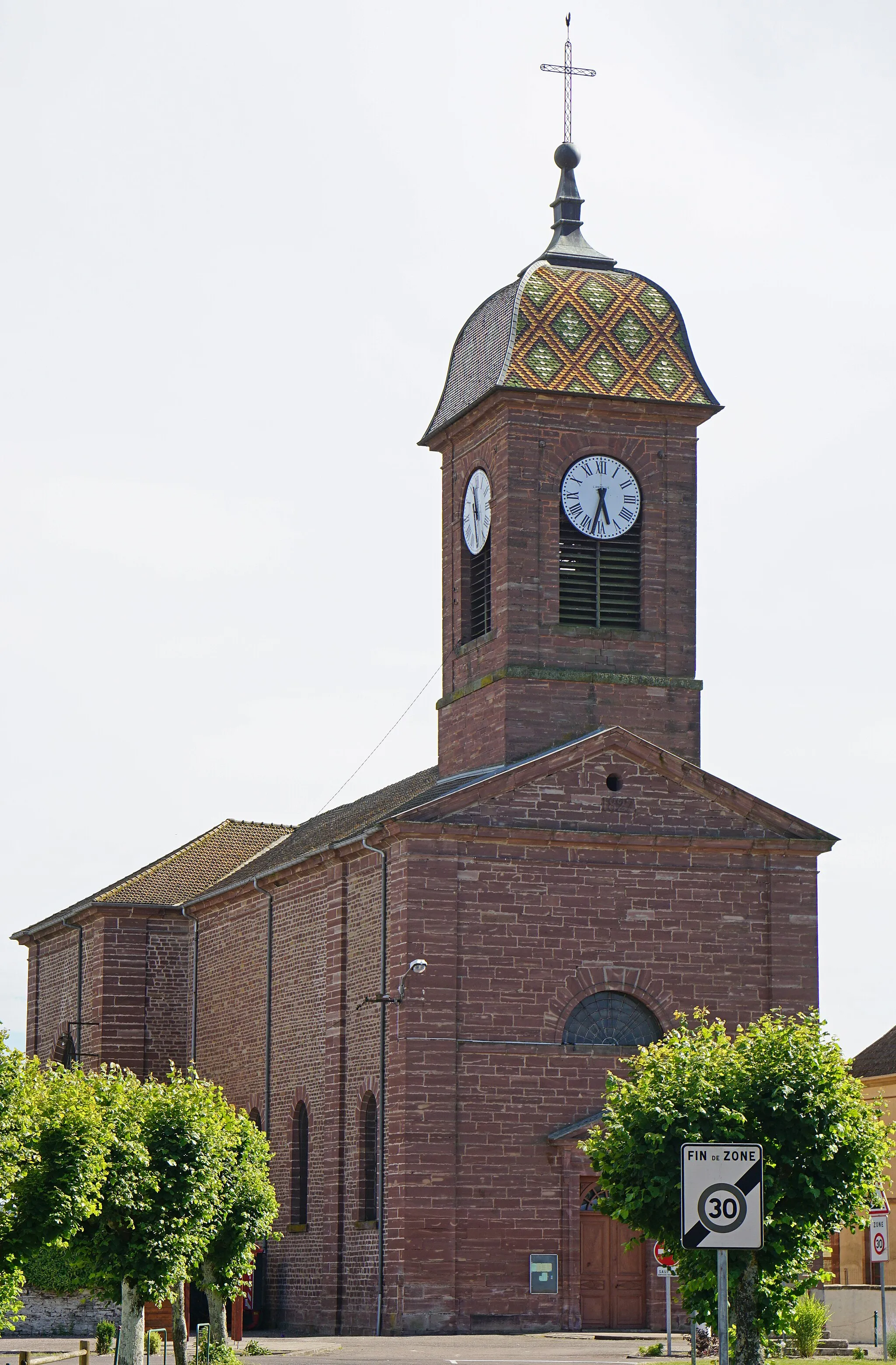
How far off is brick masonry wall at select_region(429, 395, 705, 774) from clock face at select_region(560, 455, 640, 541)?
0.61 feet

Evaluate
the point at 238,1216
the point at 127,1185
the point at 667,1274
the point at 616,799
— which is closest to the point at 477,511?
the point at 616,799

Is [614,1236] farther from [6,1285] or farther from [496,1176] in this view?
[6,1285]

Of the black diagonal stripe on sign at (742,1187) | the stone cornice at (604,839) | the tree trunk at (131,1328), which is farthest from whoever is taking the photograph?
the stone cornice at (604,839)

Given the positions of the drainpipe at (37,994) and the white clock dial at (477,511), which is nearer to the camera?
the white clock dial at (477,511)

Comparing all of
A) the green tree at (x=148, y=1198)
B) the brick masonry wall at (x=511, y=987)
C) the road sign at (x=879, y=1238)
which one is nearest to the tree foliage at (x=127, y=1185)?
the green tree at (x=148, y=1198)

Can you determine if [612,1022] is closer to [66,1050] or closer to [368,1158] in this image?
[368,1158]

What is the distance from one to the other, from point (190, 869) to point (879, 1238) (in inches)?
1062

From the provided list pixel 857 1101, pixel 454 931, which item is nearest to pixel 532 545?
pixel 454 931

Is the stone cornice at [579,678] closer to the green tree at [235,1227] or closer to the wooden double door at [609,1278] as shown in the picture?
the wooden double door at [609,1278]

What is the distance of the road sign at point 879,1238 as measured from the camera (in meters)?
40.2

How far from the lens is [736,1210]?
20.5 meters

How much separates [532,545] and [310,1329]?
15.7 metres

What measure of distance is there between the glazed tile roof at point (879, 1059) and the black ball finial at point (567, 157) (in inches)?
998

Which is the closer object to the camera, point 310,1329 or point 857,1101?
point 857,1101
